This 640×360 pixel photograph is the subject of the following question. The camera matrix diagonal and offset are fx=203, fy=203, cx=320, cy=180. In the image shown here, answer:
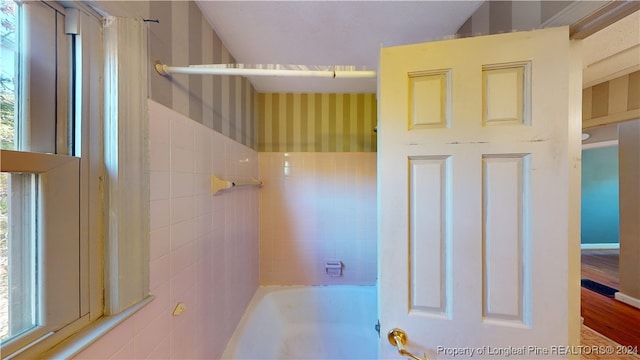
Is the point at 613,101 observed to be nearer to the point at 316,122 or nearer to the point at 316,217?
the point at 316,122

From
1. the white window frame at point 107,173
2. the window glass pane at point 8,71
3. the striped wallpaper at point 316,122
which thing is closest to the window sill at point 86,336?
the white window frame at point 107,173

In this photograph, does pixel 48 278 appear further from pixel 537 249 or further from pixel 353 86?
pixel 353 86

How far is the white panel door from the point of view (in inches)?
24.1

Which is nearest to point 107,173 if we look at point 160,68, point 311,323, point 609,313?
point 160,68

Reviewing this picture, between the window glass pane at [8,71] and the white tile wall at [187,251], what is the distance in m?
0.28

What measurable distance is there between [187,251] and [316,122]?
5.22 feet

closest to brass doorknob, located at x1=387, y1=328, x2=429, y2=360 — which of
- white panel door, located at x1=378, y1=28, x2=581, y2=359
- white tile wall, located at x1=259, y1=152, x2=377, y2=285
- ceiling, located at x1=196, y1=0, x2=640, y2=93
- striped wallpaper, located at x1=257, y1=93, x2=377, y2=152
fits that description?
white panel door, located at x1=378, y1=28, x2=581, y2=359

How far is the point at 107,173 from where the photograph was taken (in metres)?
0.60

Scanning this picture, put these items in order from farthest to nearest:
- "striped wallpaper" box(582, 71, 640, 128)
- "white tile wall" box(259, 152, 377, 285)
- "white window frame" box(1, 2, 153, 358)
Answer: "white tile wall" box(259, 152, 377, 285)
"striped wallpaper" box(582, 71, 640, 128)
"white window frame" box(1, 2, 153, 358)

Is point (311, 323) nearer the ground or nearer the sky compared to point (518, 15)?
nearer the ground

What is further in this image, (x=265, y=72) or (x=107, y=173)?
(x=265, y=72)

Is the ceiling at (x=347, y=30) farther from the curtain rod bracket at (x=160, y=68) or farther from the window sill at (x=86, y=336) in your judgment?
the window sill at (x=86, y=336)

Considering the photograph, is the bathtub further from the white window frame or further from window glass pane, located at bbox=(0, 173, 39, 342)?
window glass pane, located at bbox=(0, 173, 39, 342)

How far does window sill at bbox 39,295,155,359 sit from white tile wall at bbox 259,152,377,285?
1.44 m
